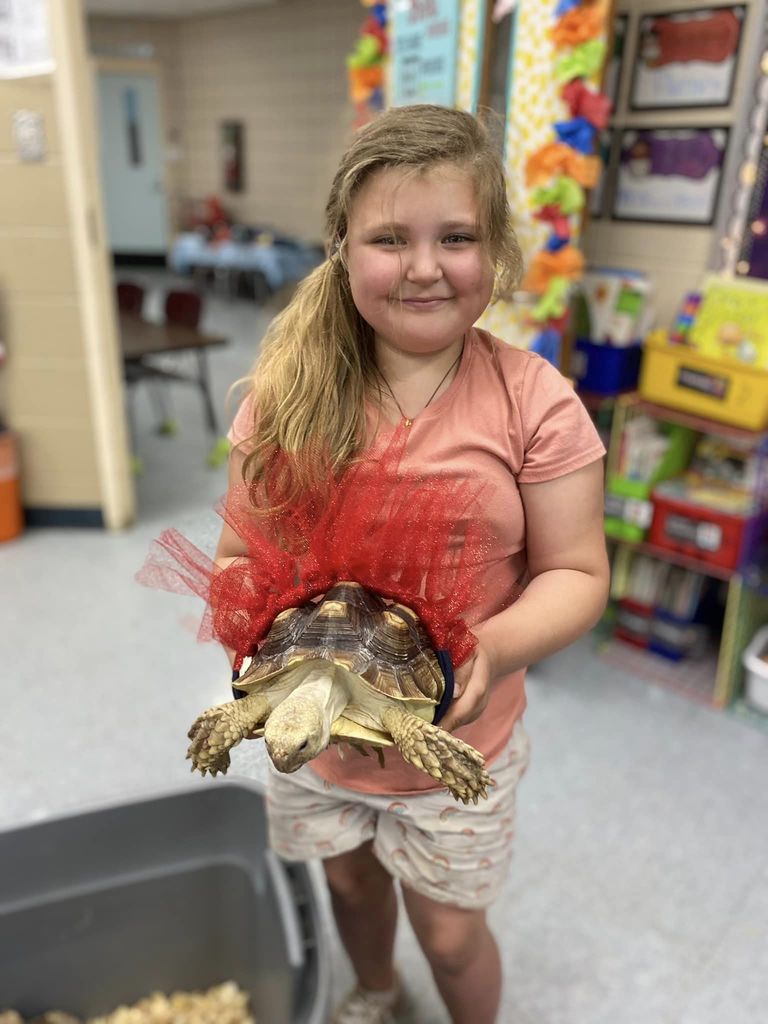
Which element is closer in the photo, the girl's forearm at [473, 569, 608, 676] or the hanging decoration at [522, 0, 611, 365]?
the girl's forearm at [473, 569, 608, 676]

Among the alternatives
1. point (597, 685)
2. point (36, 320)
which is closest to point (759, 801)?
point (597, 685)

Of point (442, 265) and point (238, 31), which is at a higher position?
point (238, 31)

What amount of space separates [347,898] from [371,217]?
926 mm

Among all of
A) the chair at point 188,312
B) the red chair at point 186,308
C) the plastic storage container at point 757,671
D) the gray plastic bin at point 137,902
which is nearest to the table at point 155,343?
the chair at point 188,312

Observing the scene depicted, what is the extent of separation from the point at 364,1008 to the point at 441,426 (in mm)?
A: 1038

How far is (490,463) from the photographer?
2.49 ft

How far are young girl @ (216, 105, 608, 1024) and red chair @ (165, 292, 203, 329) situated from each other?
11.1 ft

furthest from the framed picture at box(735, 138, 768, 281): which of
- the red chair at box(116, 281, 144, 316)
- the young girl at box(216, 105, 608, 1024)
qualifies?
the red chair at box(116, 281, 144, 316)

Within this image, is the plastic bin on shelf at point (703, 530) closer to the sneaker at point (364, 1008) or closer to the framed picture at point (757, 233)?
the framed picture at point (757, 233)

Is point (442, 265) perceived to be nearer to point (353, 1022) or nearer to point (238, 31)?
point (353, 1022)

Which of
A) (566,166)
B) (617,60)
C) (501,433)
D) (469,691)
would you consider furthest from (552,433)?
(617,60)

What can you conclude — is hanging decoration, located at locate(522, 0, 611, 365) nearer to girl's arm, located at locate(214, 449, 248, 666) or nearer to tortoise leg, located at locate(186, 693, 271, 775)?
girl's arm, located at locate(214, 449, 248, 666)

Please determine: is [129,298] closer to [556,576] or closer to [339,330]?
[339,330]

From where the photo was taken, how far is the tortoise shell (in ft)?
2.00
